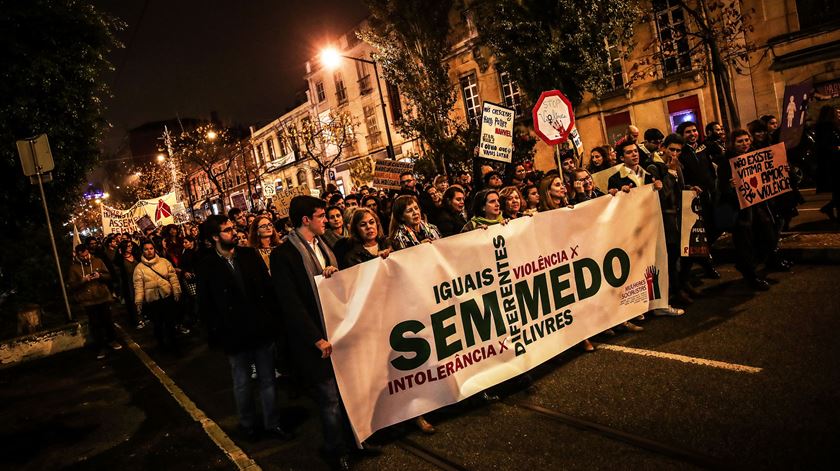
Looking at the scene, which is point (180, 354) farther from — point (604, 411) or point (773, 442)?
point (773, 442)

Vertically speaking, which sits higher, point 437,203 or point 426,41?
point 426,41

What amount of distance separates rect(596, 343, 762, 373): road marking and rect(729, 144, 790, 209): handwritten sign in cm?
254

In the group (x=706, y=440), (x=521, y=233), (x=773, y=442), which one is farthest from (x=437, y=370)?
(x=773, y=442)

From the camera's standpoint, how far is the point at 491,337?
473 cm

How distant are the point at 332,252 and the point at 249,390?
1.43 m

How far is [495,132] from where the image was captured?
978 cm

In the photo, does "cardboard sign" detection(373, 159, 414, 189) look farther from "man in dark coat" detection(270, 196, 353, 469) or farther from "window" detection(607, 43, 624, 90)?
"window" detection(607, 43, 624, 90)

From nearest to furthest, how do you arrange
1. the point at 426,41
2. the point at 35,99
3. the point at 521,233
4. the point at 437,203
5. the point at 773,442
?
the point at 773,442, the point at 521,233, the point at 437,203, the point at 35,99, the point at 426,41

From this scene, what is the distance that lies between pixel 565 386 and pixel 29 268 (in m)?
12.6

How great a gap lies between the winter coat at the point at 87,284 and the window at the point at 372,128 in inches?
1080

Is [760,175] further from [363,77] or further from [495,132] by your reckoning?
[363,77]

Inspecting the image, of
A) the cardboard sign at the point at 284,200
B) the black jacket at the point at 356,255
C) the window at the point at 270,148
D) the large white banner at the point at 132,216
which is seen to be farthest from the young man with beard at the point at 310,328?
the window at the point at 270,148

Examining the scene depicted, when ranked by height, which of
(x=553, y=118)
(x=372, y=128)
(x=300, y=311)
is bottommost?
(x=300, y=311)

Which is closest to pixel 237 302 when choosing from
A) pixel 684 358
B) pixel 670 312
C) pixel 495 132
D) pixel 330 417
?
pixel 330 417
